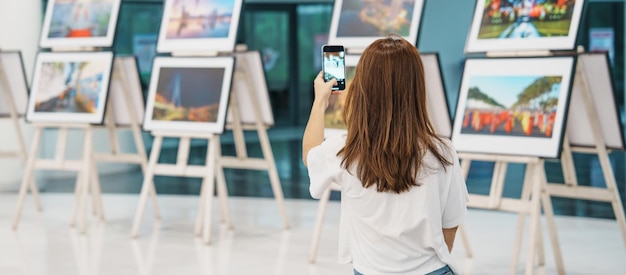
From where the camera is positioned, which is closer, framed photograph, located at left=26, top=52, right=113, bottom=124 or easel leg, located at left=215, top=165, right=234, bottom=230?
easel leg, located at left=215, top=165, right=234, bottom=230

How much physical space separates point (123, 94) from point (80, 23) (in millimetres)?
613

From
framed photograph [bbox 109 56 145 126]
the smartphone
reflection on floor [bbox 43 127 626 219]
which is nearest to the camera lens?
the smartphone

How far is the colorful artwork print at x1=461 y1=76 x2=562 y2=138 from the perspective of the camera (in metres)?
4.75

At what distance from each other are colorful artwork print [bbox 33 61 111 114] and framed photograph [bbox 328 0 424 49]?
1870 millimetres

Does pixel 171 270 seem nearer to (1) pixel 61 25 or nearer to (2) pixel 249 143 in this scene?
(1) pixel 61 25

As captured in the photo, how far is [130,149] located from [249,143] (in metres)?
4.14

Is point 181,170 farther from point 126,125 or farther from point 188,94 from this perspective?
point 126,125

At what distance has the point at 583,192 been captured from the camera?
16.7ft

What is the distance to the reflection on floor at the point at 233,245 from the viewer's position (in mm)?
5391

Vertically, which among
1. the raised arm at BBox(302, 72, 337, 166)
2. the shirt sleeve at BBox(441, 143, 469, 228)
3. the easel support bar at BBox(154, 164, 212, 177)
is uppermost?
the raised arm at BBox(302, 72, 337, 166)

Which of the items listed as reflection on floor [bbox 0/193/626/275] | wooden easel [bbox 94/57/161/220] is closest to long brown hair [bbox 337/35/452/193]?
reflection on floor [bbox 0/193/626/275]

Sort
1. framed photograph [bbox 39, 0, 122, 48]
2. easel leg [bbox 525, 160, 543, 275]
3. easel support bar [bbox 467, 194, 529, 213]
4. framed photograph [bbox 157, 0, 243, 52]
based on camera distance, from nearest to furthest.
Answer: easel leg [bbox 525, 160, 543, 275], easel support bar [bbox 467, 194, 529, 213], framed photograph [bbox 157, 0, 243, 52], framed photograph [bbox 39, 0, 122, 48]

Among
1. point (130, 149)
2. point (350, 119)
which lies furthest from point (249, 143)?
point (350, 119)

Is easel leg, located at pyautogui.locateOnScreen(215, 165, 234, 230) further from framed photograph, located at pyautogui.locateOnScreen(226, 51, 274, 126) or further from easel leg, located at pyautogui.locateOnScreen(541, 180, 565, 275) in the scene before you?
easel leg, located at pyautogui.locateOnScreen(541, 180, 565, 275)
